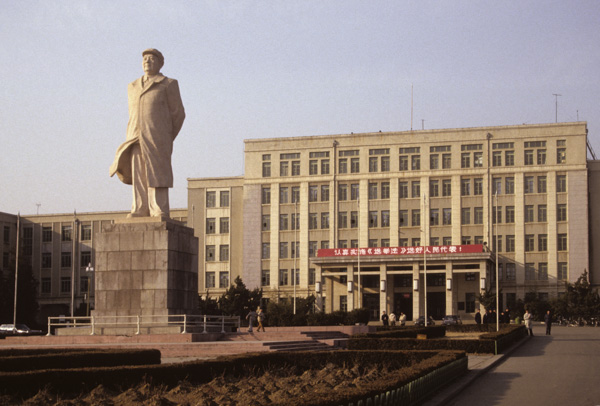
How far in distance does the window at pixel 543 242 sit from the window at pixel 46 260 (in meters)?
40.5

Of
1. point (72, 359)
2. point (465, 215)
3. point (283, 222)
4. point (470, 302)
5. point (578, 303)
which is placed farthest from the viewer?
point (283, 222)

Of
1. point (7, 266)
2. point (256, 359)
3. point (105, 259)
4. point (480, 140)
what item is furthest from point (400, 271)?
point (256, 359)

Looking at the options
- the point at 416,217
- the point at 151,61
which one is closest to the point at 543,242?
the point at 416,217

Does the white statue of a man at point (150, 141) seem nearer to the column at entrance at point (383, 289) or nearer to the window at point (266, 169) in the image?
the column at entrance at point (383, 289)

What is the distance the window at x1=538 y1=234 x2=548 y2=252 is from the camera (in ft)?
213

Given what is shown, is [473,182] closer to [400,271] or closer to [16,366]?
[400,271]

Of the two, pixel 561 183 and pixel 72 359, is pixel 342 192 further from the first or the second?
pixel 72 359

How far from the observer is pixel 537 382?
53.7ft

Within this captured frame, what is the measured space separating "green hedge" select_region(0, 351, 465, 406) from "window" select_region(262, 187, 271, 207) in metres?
52.1

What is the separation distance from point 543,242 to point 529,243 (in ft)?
3.46

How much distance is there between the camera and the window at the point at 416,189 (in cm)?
6794

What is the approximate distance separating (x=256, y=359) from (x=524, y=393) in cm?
532

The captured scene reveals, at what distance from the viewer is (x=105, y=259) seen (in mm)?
24875

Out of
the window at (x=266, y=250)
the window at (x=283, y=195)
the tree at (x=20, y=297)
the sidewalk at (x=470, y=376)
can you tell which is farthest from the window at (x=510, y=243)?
the sidewalk at (x=470, y=376)
